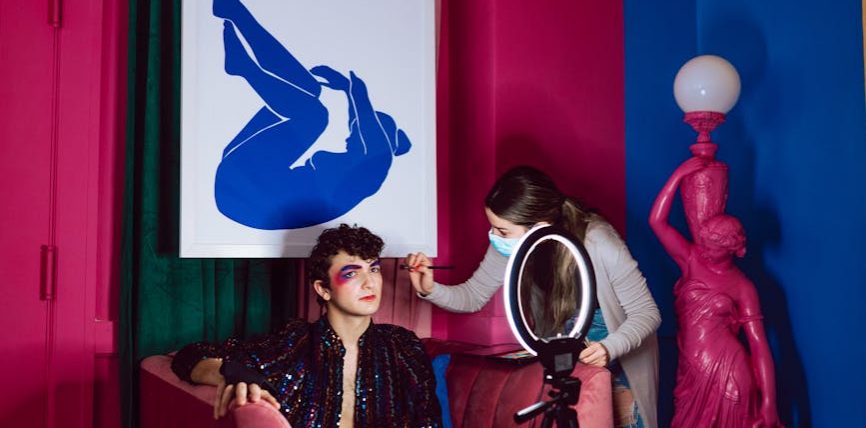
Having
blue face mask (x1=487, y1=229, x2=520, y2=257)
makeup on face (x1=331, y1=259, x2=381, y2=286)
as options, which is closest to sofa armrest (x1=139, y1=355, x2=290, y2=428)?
makeup on face (x1=331, y1=259, x2=381, y2=286)

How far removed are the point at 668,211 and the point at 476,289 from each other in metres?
0.71

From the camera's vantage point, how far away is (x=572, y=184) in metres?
3.19

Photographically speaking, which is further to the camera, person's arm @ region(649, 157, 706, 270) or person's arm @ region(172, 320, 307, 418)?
person's arm @ region(649, 157, 706, 270)

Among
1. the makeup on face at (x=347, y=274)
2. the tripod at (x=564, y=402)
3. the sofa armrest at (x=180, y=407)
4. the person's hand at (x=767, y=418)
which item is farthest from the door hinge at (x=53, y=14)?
the person's hand at (x=767, y=418)

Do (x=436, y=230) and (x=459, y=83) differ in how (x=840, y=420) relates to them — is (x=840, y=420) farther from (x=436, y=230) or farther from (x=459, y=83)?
(x=459, y=83)

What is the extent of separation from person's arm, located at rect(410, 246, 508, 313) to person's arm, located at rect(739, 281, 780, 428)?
805 millimetres

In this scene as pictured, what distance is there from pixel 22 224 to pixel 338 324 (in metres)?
1.02

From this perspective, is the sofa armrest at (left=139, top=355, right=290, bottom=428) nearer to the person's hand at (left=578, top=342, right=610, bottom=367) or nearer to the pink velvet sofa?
the pink velvet sofa

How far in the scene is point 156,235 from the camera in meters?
2.52

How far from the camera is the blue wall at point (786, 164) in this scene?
296 cm

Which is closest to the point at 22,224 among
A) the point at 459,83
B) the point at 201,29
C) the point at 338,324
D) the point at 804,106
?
the point at 201,29

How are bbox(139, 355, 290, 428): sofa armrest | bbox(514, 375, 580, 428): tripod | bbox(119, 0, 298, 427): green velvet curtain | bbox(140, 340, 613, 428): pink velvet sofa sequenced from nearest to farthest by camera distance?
1. bbox(514, 375, 580, 428): tripod
2. bbox(139, 355, 290, 428): sofa armrest
3. bbox(140, 340, 613, 428): pink velvet sofa
4. bbox(119, 0, 298, 427): green velvet curtain

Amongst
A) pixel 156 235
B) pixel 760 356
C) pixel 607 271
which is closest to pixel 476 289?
pixel 607 271

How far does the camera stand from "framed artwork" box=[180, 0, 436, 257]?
2.46 m
